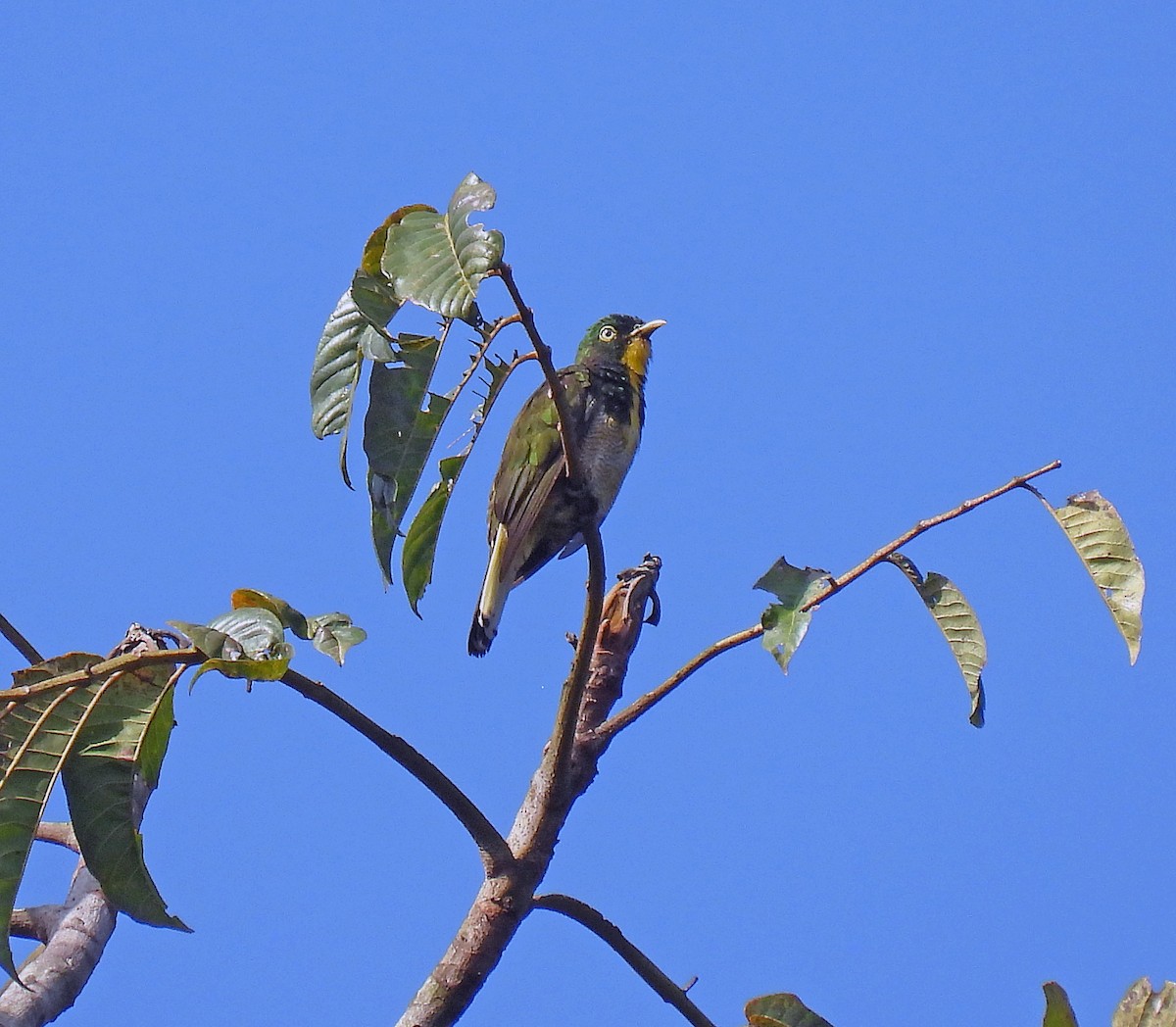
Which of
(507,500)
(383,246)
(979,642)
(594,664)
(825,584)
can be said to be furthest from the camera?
(507,500)

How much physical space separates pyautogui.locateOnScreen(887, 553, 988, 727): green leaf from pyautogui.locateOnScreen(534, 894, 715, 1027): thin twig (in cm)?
97

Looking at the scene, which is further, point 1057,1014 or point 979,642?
point 979,642

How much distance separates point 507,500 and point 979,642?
2.64 metres

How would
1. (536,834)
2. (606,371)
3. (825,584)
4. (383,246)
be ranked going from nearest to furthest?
(383,246), (825,584), (536,834), (606,371)

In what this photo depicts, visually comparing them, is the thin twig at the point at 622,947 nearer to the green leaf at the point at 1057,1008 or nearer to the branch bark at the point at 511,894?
the branch bark at the point at 511,894

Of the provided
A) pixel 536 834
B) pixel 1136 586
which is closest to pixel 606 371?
pixel 536 834

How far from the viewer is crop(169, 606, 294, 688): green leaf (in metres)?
2.36

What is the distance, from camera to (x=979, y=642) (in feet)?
10.0

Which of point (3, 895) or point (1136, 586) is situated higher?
point (1136, 586)

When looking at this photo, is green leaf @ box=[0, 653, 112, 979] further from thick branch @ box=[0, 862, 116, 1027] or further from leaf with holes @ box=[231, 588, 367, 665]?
thick branch @ box=[0, 862, 116, 1027]

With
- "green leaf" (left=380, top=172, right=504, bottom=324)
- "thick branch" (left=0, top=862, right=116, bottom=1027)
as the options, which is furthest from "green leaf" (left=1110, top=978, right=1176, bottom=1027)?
"thick branch" (left=0, top=862, right=116, bottom=1027)

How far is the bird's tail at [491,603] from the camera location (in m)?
5.16

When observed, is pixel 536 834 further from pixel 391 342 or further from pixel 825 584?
pixel 391 342

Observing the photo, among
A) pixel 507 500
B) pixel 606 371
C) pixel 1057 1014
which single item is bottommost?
pixel 1057 1014
